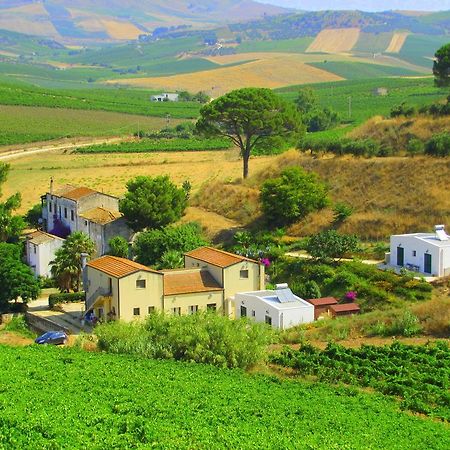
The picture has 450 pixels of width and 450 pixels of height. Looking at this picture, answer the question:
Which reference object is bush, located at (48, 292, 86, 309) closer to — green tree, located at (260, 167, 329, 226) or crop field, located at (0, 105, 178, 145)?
green tree, located at (260, 167, 329, 226)

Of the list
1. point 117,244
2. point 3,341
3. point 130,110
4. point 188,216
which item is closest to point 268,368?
point 3,341

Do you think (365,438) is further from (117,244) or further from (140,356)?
(117,244)

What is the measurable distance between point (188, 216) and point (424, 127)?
46.9ft

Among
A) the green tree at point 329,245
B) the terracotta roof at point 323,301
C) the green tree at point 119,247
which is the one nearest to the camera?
the terracotta roof at point 323,301

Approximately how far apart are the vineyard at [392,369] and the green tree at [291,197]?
1674cm

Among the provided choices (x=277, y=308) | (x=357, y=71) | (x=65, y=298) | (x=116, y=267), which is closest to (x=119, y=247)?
(x=65, y=298)

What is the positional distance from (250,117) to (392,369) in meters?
28.9

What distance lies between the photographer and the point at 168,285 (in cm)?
3981

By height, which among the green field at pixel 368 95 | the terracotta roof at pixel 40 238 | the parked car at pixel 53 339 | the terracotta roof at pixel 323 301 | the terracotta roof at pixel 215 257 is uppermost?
the green field at pixel 368 95

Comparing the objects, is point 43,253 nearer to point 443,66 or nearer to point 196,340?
point 196,340

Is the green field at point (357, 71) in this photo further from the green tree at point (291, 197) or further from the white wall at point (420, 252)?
the white wall at point (420, 252)

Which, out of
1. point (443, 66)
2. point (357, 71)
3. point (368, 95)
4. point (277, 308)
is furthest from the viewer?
point (357, 71)

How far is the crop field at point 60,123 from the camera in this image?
349ft

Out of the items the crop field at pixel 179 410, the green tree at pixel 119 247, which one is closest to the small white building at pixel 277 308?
the crop field at pixel 179 410
